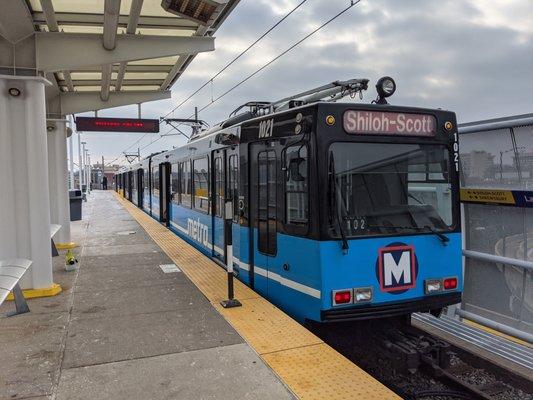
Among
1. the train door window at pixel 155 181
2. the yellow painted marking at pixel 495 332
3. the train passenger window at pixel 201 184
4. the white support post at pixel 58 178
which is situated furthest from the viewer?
the train door window at pixel 155 181

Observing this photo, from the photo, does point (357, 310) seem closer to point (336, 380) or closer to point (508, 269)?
point (336, 380)

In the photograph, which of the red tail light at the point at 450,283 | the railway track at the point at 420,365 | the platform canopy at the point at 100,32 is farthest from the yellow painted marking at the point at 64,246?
the red tail light at the point at 450,283

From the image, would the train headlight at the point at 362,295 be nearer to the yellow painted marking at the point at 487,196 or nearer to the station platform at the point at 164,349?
the station platform at the point at 164,349

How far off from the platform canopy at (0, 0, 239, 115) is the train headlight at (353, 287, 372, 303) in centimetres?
350

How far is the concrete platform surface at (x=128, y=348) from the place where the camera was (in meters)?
3.37

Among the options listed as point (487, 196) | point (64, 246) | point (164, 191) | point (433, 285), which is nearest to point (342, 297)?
point (433, 285)

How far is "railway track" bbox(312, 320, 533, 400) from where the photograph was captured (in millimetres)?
4277

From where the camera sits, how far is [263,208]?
556 centimetres

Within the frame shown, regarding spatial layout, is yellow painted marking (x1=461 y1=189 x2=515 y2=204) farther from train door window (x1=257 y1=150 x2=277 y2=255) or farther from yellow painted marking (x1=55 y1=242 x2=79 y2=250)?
yellow painted marking (x1=55 y1=242 x2=79 y2=250)

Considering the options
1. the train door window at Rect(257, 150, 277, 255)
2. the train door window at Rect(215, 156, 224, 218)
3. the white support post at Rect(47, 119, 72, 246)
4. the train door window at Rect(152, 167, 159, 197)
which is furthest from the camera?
the train door window at Rect(152, 167, 159, 197)

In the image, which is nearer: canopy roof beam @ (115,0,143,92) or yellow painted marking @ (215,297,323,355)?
yellow painted marking @ (215,297,323,355)

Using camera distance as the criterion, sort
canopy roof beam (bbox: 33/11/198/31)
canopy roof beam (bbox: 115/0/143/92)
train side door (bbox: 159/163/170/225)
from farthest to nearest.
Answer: train side door (bbox: 159/163/170/225) < canopy roof beam (bbox: 33/11/198/31) < canopy roof beam (bbox: 115/0/143/92)

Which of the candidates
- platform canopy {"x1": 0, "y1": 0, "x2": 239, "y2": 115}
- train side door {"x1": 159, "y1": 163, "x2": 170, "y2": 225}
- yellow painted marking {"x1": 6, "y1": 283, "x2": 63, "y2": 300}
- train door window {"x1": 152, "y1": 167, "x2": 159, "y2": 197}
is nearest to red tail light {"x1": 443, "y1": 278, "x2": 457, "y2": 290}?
platform canopy {"x1": 0, "y1": 0, "x2": 239, "y2": 115}

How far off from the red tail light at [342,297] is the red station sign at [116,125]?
1162 centimetres
